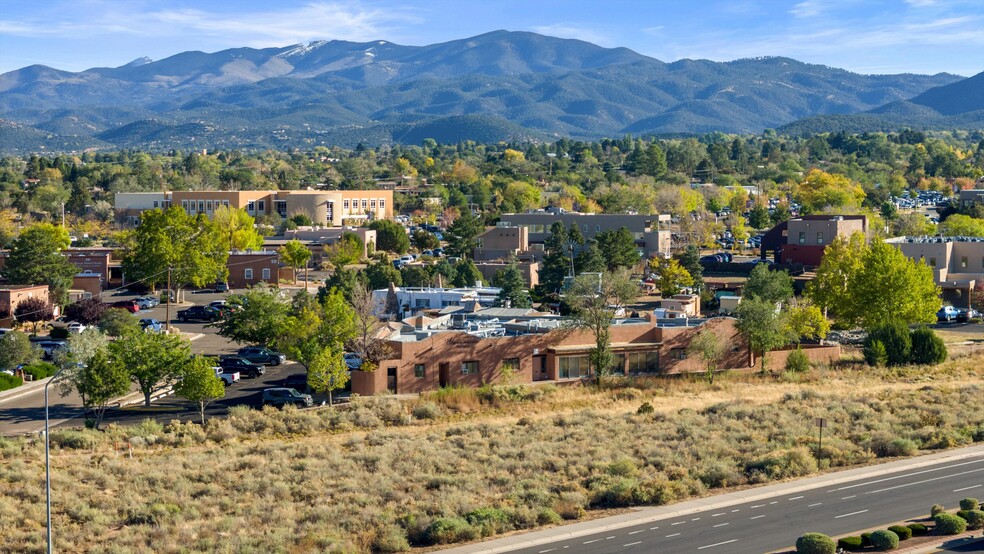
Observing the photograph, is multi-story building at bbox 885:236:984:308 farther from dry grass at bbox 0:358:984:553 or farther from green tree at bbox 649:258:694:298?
dry grass at bbox 0:358:984:553

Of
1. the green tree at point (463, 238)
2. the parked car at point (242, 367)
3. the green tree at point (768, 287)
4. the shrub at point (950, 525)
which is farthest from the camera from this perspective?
the green tree at point (463, 238)

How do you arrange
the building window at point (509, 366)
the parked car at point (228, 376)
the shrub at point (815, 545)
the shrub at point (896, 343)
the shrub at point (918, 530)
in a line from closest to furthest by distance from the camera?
1. the shrub at point (815, 545)
2. the shrub at point (918, 530)
3. the building window at point (509, 366)
4. the parked car at point (228, 376)
5. the shrub at point (896, 343)

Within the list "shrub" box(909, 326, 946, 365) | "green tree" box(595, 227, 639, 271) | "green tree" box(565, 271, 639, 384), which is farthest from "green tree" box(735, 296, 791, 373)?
"green tree" box(595, 227, 639, 271)

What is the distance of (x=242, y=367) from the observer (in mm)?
59969

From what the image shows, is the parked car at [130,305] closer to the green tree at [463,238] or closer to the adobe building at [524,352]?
the adobe building at [524,352]

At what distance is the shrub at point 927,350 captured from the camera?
63.6 meters

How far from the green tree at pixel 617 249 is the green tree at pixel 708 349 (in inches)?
1166

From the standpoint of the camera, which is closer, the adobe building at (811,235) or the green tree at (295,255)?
the green tree at (295,255)

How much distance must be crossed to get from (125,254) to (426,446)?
52579mm

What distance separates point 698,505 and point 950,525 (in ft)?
23.3

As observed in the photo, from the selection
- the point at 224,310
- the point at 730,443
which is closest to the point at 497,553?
the point at 730,443

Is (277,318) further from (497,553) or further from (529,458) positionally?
(497,553)

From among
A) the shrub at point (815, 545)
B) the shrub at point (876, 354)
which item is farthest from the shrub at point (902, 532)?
the shrub at point (876, 354)

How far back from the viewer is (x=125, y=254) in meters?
89.8
